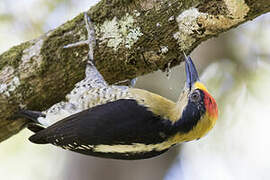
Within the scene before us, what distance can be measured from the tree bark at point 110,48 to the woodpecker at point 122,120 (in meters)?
0.12

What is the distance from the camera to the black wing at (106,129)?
3252 mm

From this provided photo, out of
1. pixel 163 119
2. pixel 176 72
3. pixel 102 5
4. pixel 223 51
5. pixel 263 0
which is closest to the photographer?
pixel 263 0

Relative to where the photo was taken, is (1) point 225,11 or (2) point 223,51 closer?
(1) point 225,11

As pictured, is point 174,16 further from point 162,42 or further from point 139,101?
point 139,101

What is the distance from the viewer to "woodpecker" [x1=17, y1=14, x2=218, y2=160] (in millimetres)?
3260

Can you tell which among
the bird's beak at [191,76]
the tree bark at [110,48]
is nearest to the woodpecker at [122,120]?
the bird's beak at [191,76]

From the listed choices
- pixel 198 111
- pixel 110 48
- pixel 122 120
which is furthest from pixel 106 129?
pixel 198 111

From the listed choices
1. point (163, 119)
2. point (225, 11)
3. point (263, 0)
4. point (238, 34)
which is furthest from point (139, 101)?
point (238, 34)

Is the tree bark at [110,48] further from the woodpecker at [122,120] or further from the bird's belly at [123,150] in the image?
the bird's belly at [123,150]

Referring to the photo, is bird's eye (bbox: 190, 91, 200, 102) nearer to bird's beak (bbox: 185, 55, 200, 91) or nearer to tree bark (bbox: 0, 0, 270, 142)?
bird's beak (bbox: 185, 55, 200, 91)

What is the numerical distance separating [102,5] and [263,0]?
1.18 meters

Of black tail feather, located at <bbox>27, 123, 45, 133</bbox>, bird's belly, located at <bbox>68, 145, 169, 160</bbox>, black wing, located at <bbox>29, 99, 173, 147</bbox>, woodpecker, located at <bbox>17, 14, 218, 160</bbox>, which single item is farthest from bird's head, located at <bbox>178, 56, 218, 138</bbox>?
black tail feather, located at <bbox>27, 123, 45, 133</bbox>

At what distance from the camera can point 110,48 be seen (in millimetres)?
3104

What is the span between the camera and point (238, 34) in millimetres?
5309
